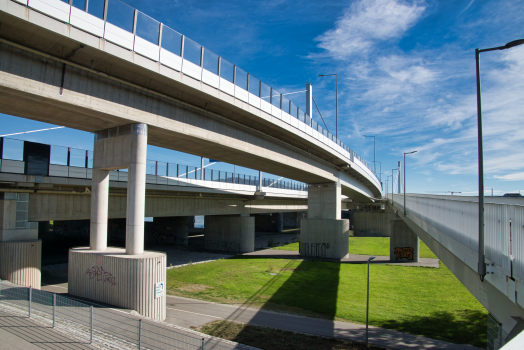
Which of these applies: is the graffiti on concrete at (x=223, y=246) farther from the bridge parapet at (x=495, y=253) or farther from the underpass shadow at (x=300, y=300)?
the bridge parapet at (x=495, y=253)

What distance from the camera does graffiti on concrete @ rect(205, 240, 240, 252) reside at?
41.3m

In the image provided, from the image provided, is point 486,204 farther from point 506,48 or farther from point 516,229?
point 506,48

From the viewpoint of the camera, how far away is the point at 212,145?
2017 centimetres

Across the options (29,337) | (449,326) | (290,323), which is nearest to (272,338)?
(290,323)

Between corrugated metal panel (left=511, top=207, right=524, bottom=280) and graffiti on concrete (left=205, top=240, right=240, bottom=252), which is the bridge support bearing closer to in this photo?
corrugated metal panel (left=511, top=207, right=524, bottom=280)

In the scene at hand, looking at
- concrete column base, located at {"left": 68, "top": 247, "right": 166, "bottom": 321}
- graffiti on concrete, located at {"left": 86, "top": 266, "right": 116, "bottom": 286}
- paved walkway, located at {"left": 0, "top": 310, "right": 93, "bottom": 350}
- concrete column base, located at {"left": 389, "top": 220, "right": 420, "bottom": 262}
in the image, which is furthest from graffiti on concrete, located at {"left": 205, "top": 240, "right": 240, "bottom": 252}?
paved walkway, located at {"left": 0, "top": 310, "right": 93, "bottom": 350}

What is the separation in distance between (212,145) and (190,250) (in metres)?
24.7

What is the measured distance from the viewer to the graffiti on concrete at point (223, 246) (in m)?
41.3

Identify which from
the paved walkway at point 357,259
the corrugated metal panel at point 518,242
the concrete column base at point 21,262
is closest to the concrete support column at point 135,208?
the concrete column base at point 21,262

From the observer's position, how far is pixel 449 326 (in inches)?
607

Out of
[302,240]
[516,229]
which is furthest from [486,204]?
[302,240]

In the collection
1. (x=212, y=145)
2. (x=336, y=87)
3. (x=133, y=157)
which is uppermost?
(x=336, y=87)

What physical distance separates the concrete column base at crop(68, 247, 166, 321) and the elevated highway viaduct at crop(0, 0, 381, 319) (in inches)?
1.6

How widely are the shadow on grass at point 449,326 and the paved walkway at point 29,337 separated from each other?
1257cm
